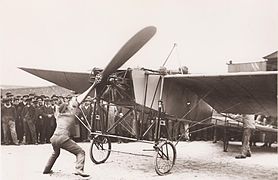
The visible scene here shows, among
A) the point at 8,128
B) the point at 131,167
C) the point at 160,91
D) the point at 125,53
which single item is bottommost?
the point at 131,167

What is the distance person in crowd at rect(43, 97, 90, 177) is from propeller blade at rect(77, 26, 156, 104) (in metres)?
0.26

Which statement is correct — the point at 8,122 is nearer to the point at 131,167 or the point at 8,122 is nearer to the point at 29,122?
the point at 29,122

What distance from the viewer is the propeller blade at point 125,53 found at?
656 centimetres

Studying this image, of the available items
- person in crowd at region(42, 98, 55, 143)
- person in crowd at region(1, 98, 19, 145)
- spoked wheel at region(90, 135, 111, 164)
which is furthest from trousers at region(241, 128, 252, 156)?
person in crowd at region(1, 98, 19, 145)

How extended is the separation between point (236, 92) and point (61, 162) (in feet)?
14.0

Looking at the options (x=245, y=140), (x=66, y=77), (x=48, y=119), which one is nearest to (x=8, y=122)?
(x=48, y=119)

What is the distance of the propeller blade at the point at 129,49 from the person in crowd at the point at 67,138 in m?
0.92

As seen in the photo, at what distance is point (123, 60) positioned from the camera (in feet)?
23.2

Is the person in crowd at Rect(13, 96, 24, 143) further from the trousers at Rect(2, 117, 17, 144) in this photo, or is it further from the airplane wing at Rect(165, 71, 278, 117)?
the airplane wing at Rect(165, 71, 278, 117)

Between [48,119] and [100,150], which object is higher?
[48,119]

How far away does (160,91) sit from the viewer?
7.77 metres

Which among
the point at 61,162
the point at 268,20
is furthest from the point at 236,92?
the point at 61,162

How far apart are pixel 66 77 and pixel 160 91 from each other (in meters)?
2.37

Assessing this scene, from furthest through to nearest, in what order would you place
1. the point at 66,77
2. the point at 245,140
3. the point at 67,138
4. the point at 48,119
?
the point at 48,119 → the point at 245,140 → the point at 66,77 → the point at 67,138
